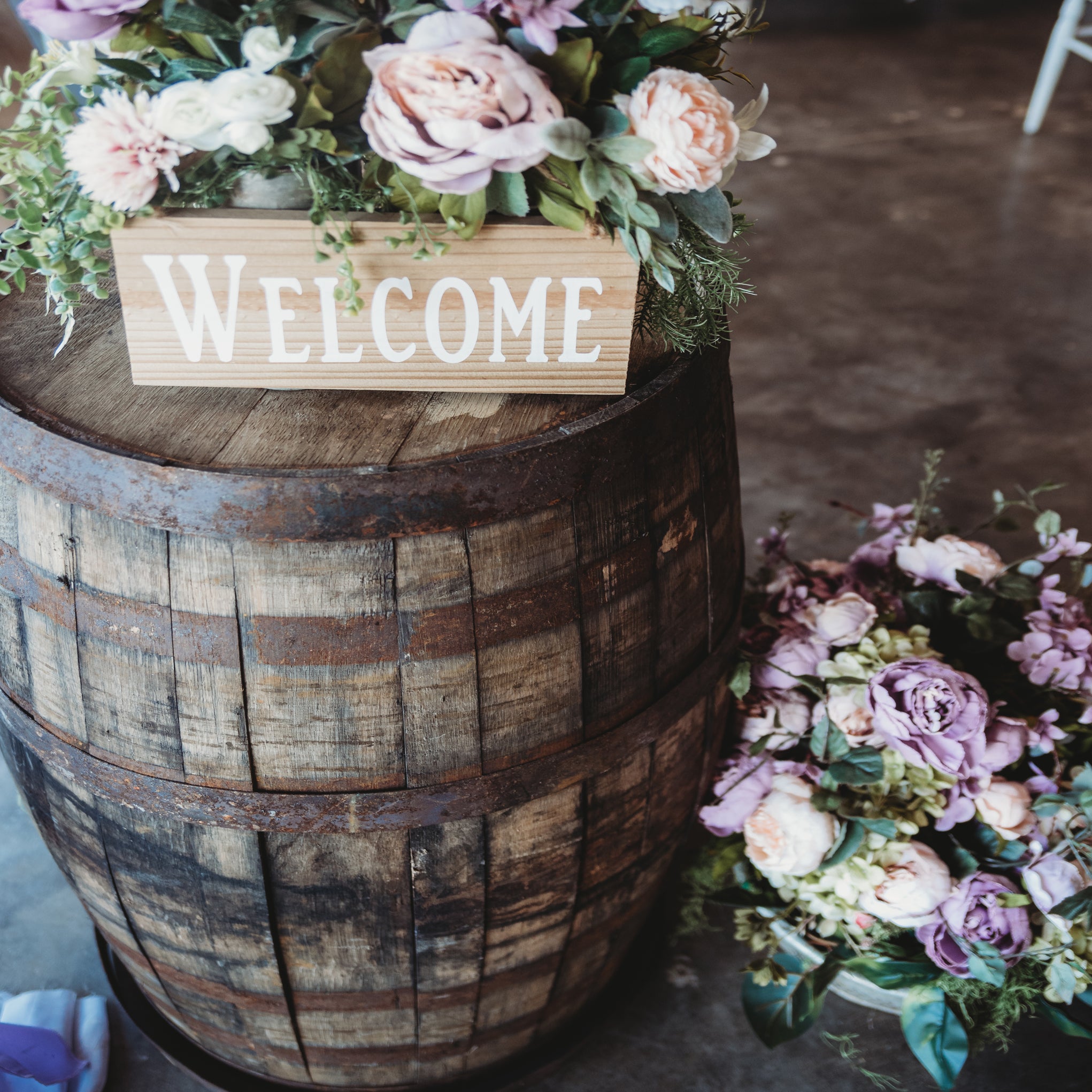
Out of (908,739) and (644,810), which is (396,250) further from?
(908,739)

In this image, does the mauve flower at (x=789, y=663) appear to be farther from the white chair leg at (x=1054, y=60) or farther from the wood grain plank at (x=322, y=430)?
the white chair leg at (x=1054, y=60)

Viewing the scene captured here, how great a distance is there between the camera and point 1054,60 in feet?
15.0

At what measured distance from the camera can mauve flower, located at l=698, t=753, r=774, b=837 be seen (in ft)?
4.55

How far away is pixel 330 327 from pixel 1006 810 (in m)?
1.02

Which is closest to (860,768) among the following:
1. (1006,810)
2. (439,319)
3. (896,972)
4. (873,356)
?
(1006,810)

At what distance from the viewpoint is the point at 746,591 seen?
1726 millimetres

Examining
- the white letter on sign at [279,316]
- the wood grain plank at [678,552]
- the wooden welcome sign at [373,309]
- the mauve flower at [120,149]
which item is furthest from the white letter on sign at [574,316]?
the mauve flower at [120,149]

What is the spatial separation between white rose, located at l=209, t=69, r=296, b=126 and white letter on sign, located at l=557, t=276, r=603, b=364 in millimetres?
278

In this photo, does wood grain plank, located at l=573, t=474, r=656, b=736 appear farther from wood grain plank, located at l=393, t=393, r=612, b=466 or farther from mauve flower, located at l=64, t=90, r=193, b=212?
mauve flower, located at l=64, t=90, r=193, b=212

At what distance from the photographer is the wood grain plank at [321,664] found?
905 mm

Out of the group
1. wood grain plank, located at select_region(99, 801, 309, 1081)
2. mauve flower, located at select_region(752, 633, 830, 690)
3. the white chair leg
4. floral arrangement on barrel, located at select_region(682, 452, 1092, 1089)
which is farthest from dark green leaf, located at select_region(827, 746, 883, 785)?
the white chair leg

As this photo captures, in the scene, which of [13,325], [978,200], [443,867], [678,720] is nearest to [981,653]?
[678,720]

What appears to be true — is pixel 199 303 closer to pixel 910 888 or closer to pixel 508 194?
pixel 508 194

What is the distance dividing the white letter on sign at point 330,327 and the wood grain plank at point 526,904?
1.55 ft
